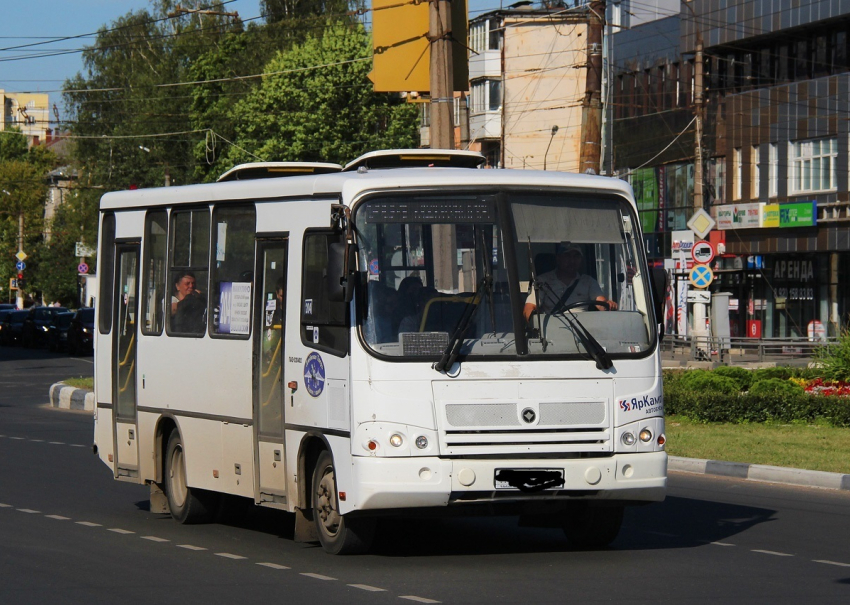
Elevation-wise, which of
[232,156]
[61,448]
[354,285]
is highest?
[232,156]

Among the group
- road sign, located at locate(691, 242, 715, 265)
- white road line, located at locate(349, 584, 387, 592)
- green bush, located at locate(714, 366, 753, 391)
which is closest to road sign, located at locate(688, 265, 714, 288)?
road sign, located at locate(691, 242, 715, 265)

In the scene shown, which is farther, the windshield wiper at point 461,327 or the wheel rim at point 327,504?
the wheel rim at point 327,504

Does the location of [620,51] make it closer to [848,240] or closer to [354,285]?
[848,240]

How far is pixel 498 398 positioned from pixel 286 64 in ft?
185

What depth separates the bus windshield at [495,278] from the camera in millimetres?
9734

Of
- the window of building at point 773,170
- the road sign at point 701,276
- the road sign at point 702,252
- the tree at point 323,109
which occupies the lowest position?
the road sign at point 701,276

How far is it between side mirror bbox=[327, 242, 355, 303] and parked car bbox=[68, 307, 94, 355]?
42.9 m

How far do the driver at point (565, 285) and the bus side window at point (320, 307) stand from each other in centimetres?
119

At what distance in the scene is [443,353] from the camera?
961cm

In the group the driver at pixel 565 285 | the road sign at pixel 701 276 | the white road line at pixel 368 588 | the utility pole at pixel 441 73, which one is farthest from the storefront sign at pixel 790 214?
the white road line at pixel 368 588

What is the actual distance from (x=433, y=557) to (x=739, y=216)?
42.4 meters

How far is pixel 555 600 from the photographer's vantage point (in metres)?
8.45

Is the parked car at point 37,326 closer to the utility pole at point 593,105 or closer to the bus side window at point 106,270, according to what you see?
the utility pole at point 593,105

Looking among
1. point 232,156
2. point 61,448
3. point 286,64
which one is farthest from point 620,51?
point 61,448
